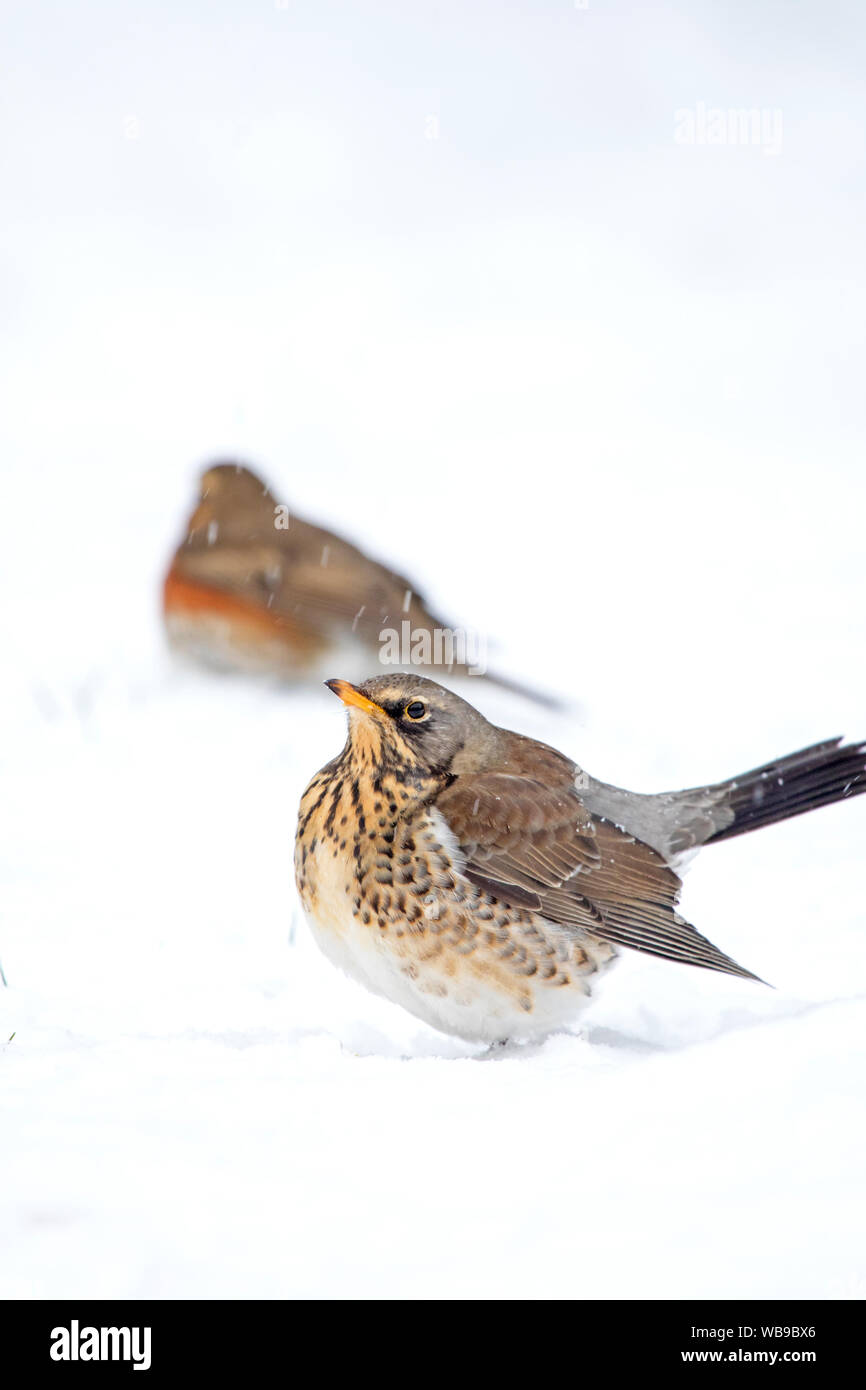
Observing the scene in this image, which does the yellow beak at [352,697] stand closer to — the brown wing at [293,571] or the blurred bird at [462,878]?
the blurred bird at [462,878]

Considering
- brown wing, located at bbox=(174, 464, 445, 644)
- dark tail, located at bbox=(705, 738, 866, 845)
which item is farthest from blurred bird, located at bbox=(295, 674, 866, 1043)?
brown wing, located at bbox=(174, 464, 445, 644)

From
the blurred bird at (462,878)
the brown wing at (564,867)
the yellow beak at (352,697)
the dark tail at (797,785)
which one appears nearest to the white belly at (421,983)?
the blurred bird at (462,878)

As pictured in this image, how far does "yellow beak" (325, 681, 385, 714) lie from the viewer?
3863 millimetres

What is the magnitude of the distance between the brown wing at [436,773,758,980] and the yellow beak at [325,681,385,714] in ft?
1.08

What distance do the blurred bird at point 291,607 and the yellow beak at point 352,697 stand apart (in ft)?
11.1

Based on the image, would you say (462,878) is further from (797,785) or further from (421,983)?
(797,785)

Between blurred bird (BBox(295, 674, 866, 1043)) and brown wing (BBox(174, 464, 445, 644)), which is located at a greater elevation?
brown wing (BBox(174, 464, 445, 644))

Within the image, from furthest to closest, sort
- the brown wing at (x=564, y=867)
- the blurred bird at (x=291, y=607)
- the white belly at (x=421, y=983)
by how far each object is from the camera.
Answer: the blurred bird at (x=291, y=607) → the brown wing at (x=564, y=867) → the white belly at (x=421, y=983)

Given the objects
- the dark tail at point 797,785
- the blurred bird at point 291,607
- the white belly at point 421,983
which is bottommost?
the white belly at point 421,983

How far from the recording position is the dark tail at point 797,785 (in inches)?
174

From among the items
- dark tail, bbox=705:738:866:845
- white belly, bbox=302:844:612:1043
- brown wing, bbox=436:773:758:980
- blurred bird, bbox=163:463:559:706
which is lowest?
white belly, bbox=302:844:612:1043

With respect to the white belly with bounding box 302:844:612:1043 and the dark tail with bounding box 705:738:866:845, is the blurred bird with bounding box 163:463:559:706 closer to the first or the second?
the dark tail with bounding box 705:738:866:845

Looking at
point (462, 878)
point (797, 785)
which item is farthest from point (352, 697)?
point (797, 785)

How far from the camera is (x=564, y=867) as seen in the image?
4.09 m
